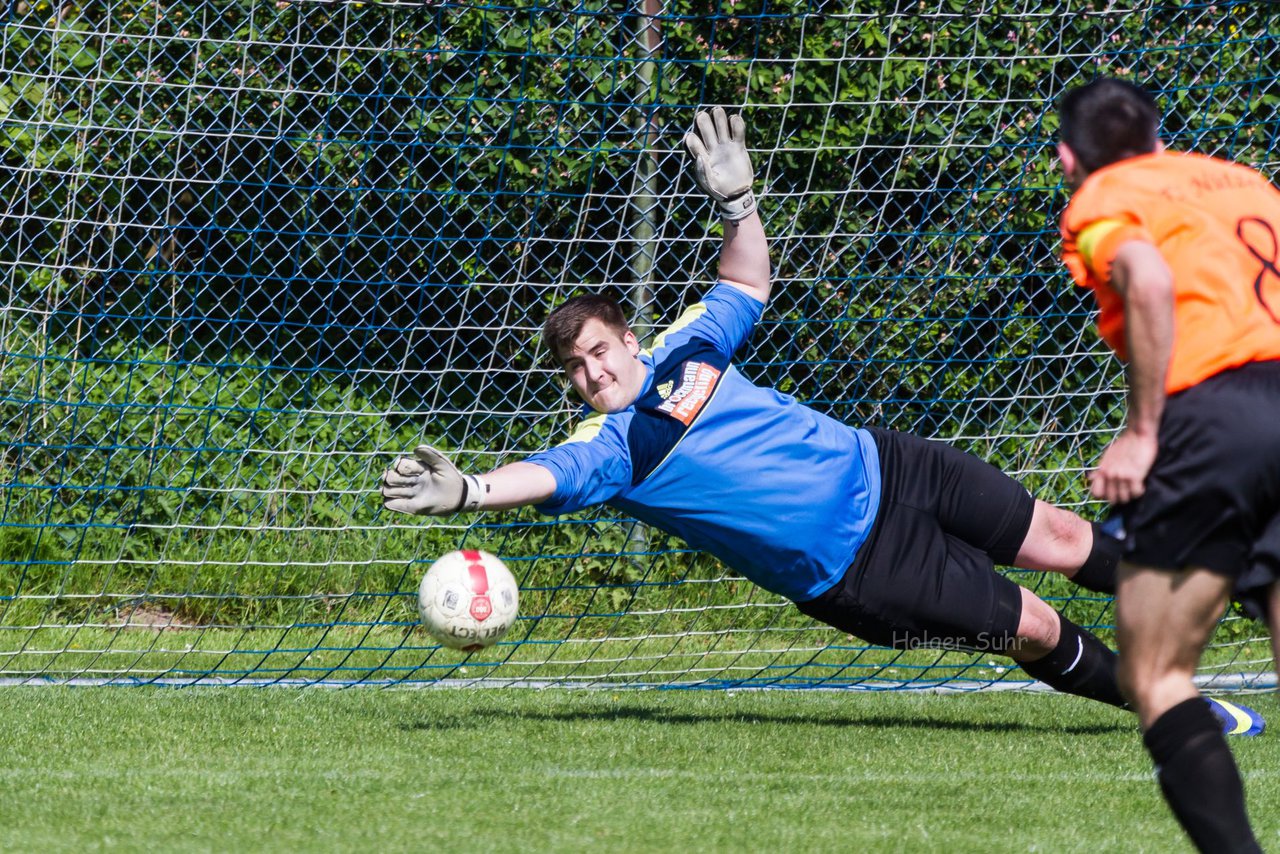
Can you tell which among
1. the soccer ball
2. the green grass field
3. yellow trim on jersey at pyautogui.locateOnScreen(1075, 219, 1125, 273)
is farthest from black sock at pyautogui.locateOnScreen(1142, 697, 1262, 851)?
the soccer ball

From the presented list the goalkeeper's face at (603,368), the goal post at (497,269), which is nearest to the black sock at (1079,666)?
the goal post at (497,269)

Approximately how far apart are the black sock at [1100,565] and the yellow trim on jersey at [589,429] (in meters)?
1.61

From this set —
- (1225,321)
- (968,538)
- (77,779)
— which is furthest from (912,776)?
(77,779)

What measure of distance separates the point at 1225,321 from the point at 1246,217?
23 cm

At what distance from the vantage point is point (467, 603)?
456cm

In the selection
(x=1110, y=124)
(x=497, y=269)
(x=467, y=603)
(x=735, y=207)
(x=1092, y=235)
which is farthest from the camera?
(x=497, y=269)

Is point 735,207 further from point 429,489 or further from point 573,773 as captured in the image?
point 573,773

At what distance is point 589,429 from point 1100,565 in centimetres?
169

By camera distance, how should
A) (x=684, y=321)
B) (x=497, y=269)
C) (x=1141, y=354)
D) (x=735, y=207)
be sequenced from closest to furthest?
(x=1141, y=354), (x=684, y=321), (x=735, y=207), (x=497, y=269)

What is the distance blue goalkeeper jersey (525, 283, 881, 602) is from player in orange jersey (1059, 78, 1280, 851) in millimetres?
1828

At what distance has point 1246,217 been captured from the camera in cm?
291

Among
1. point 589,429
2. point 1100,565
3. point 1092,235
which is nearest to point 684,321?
point 589,429

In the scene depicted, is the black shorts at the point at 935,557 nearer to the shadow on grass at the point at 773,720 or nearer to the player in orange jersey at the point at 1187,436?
the shadow on grass at the point at 773,720

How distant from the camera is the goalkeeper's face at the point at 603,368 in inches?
184
